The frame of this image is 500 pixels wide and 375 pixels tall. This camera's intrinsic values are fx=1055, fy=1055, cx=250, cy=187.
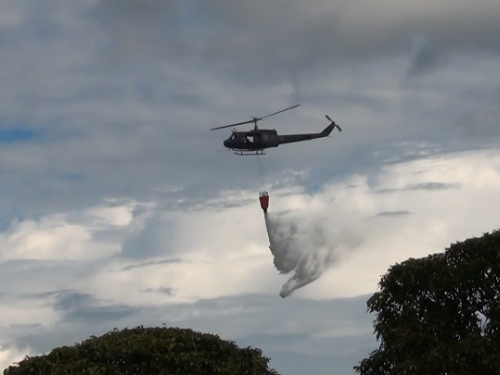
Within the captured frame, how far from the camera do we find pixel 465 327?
47250 mm

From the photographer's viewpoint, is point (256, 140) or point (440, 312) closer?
point (440, 312)

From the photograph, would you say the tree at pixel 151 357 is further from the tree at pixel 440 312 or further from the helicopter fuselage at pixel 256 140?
the helicopter fuselage at pixel 256 140

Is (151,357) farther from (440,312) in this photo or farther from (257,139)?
(257,139)

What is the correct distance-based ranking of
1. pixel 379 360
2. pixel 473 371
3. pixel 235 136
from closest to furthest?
pixel 473 371
pixel 379 360
pixel 235 136

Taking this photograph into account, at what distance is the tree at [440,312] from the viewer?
4478 cm

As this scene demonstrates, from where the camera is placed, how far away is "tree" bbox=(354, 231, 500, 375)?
4478 centimetres

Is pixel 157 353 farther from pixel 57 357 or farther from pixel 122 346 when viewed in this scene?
pixel 57 357

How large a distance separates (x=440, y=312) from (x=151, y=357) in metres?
13.4

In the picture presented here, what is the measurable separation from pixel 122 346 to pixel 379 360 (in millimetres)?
11953

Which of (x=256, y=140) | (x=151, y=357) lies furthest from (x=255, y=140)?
(x=151, y=357)

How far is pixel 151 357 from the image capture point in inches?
1922

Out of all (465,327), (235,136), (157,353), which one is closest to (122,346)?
(157,353)

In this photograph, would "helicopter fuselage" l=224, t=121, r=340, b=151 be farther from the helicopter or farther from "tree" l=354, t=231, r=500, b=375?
"tree" l=354, t=231, r=500, b=375

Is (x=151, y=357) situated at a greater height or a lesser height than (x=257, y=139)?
lesser
